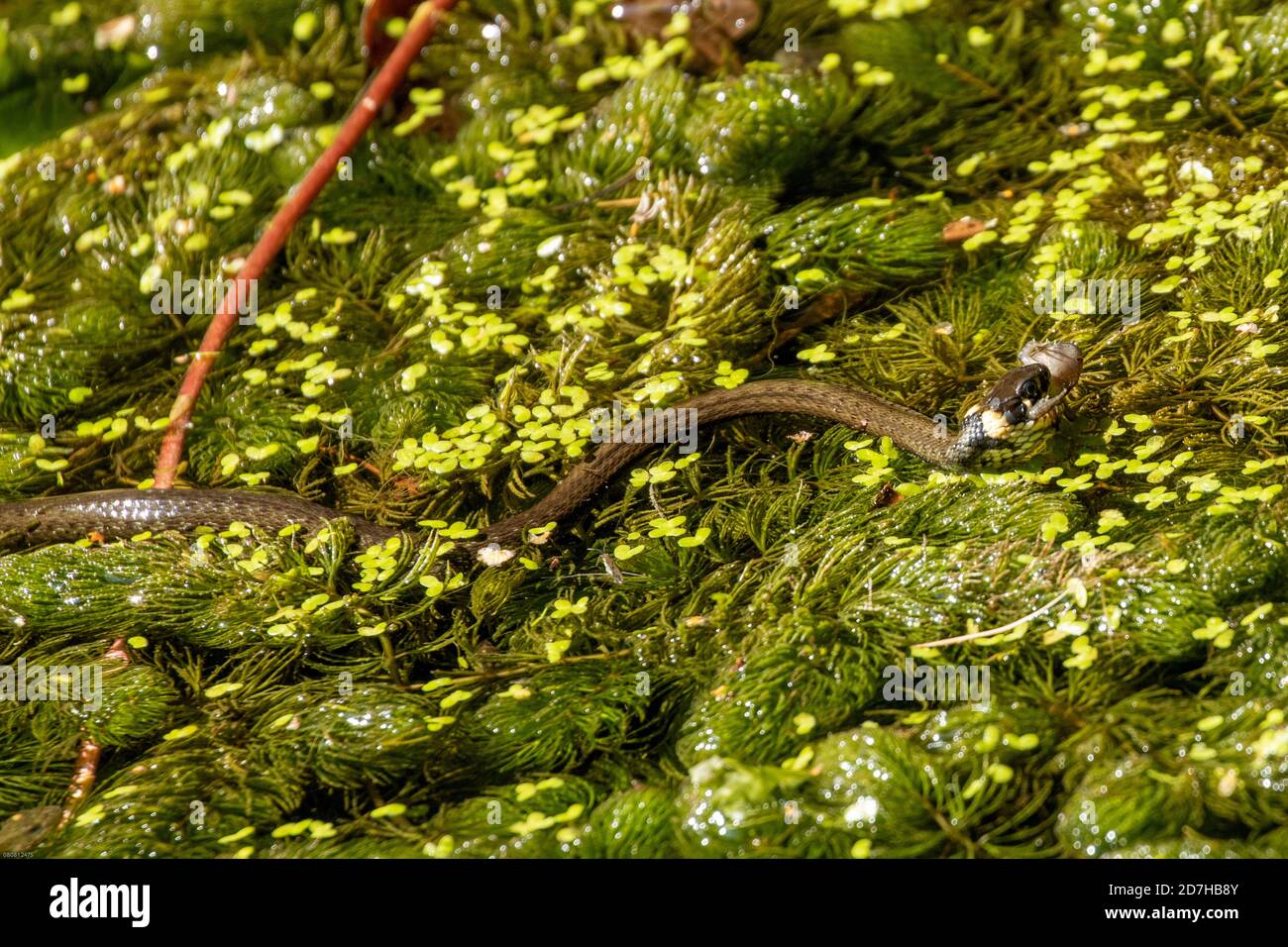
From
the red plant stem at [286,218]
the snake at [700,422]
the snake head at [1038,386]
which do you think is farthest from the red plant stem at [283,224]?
the snake head at [1038,386]

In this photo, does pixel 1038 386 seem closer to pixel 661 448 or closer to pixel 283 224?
pixel 661 448

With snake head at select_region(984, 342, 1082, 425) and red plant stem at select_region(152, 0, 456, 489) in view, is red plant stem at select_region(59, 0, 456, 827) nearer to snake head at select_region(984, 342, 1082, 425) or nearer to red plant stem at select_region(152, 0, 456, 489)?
red plant stem at select_region(152, 0, 456, 489)

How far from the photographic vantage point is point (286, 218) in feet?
14.7

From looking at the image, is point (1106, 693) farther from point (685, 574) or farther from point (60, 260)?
point (60, 260)

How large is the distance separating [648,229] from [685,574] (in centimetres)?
163

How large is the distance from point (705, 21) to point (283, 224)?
2072 millimetres

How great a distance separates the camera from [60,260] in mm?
4656

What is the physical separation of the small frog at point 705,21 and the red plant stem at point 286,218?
0.94 m

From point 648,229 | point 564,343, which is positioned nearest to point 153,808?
point 564,343

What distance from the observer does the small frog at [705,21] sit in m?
4.83

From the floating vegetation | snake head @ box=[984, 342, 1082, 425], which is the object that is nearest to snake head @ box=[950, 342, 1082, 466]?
snake head @ box=[984, 342, 1082, 425]

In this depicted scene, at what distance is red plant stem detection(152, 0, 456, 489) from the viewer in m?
4.04

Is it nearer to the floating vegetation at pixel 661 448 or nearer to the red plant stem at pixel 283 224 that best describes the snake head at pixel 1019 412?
the floating vegetation at pixel 661 448

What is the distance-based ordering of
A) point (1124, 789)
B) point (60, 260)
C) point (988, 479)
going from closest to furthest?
point (1124, 789) → point (988, 479) → point (60, 260)
